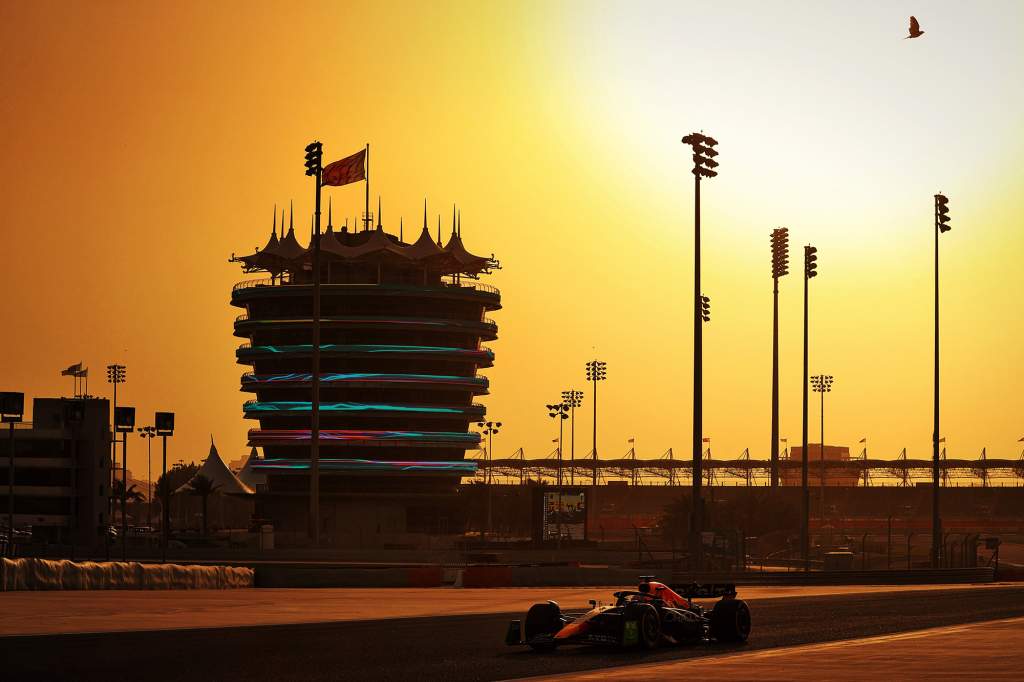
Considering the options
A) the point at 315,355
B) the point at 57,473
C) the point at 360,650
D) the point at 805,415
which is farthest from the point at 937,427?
the point at 57,473

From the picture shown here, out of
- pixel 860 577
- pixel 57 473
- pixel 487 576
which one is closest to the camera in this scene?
pixel 487 576

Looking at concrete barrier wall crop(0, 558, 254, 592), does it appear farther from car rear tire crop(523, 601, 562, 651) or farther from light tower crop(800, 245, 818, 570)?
light tower crop(800, 245, 818, 570)

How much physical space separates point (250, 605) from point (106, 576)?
7.61 m

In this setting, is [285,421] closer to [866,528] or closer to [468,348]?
[468,348]

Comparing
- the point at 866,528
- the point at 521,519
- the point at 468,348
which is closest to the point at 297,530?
the point at 468,348

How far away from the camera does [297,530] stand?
132m

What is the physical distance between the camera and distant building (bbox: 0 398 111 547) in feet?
444

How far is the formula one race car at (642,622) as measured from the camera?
963 inches

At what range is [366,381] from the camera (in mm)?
125438

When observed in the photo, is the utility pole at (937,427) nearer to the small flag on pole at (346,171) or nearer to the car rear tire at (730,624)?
the small flag on pole at (346,171)

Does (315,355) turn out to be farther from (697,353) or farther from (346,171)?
(697,353)

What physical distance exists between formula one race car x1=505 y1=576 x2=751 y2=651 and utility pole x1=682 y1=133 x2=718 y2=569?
89.3ft

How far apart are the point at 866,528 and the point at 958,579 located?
111288 mm

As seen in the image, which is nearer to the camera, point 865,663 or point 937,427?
point 865,663
